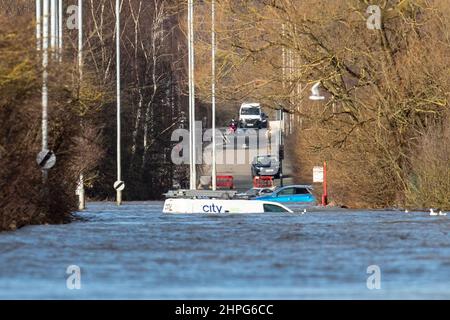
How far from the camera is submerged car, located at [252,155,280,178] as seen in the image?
95562 mm

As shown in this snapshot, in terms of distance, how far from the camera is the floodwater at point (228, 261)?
18.8 m

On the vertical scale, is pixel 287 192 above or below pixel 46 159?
below

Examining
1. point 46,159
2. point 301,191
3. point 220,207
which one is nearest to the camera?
point 46,159

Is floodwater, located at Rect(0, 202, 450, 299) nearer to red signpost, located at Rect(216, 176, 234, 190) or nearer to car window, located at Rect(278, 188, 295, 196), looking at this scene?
car window, located at Rect(278, 188, 295, 196)

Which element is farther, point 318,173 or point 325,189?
point 325,189

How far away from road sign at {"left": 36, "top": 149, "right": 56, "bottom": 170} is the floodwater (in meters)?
1.87

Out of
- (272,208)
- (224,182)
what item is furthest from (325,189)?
(224,182)

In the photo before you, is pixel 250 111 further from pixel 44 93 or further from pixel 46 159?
pixel 44 93

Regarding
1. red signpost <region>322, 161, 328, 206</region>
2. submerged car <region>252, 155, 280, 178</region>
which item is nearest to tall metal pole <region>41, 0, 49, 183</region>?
red signpost <region>322, 161, 328, 206</region>

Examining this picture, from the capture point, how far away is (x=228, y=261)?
23156 mm

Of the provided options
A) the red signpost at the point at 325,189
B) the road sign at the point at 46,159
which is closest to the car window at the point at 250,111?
the red signpost at the point at 325,189

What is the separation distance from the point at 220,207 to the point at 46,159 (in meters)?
9.46

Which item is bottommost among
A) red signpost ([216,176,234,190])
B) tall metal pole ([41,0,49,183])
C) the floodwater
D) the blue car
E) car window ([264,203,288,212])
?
the floodwater
